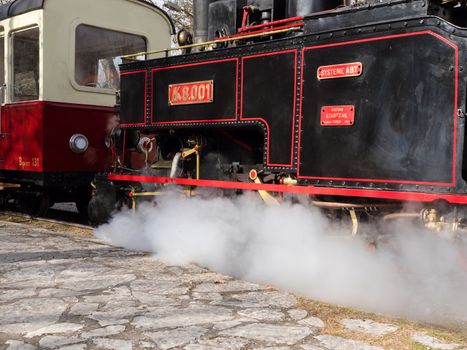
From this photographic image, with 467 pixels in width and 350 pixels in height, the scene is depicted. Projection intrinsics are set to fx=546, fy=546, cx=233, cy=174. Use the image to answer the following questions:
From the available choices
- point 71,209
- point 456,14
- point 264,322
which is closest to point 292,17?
point 456,14

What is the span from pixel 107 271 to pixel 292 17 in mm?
2572

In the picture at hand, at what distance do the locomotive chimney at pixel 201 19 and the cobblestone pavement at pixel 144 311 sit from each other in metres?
2.21

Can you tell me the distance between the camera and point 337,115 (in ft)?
12.1

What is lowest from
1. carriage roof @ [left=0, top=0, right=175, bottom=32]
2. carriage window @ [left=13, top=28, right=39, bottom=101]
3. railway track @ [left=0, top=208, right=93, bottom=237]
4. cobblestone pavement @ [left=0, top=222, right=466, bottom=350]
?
cobblestone pavement @ [left=0, top=222, right=466, bottom=350]

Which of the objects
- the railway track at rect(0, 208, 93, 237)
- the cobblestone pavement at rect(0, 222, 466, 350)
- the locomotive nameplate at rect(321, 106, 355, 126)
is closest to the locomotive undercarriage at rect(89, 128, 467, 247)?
the locomotive nameplate at rect(321, 106, 355, 126)

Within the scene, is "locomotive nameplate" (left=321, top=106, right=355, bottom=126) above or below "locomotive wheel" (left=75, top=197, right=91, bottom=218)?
above

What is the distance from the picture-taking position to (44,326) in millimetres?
3088

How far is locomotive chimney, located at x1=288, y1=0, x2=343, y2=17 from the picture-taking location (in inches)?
174

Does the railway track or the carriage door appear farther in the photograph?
the carriage door

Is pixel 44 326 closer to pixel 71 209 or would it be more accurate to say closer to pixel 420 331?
pixel 420 331

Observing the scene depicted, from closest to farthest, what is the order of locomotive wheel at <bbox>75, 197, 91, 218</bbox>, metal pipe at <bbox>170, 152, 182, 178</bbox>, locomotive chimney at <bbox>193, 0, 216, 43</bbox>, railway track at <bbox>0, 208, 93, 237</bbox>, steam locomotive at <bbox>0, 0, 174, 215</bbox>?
metal pipe at <bbox>170, 152, 182, 178</bbox> < locomotive chimney at <bbox>193, 0, 216, 43</bbox> < railway track at <bbox>0, 208, 93, 237</bbox> < steam locomotive at <bbox>0, 0, 174, 215</bbox> < locomotive wheel at <bbox>75, 197, 91, 218</bbox>

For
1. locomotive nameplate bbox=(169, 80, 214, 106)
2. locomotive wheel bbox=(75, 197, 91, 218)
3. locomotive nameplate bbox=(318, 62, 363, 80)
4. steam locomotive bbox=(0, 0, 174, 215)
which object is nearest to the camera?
locomotive nameplate bbox=(318, 62, 363, 80)

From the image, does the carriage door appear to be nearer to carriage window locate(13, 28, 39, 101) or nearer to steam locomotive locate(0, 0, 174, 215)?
steam locomotive locate(0, 0, 174, 215)

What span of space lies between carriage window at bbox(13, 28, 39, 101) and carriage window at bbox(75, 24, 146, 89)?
517mm
